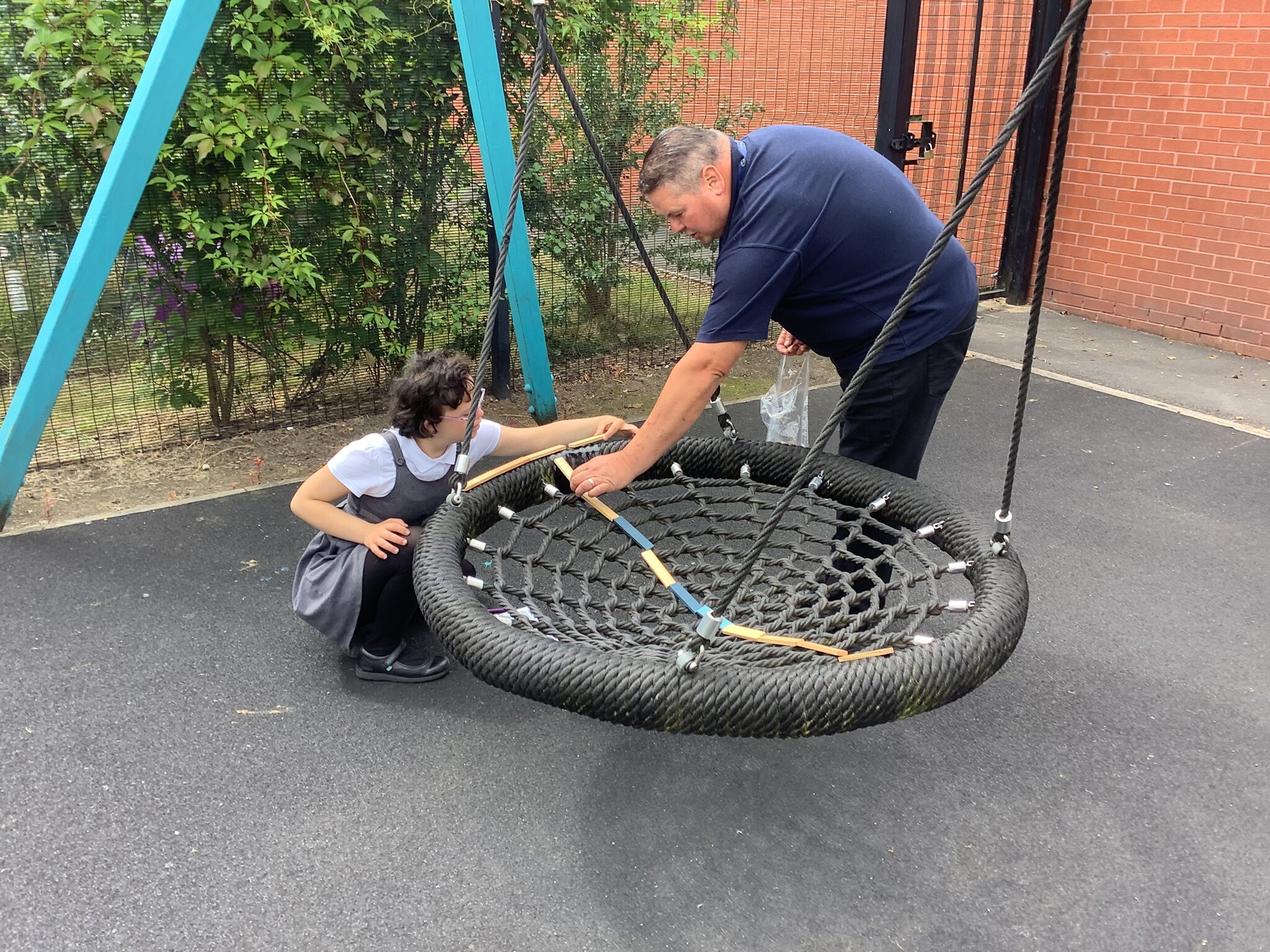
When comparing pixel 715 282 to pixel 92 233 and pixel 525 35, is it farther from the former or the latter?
pixel 525 35

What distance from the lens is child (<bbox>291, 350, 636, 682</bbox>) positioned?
2.22 meters

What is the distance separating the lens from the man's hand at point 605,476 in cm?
198

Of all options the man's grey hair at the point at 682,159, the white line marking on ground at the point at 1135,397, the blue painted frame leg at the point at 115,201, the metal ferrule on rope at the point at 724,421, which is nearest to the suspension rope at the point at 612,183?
the metal ferrule on rope at the point at 724,421

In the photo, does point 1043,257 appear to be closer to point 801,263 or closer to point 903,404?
point 801,263

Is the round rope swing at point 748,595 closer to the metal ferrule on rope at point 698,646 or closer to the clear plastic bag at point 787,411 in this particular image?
the metal ferrule on rope at point 698,646

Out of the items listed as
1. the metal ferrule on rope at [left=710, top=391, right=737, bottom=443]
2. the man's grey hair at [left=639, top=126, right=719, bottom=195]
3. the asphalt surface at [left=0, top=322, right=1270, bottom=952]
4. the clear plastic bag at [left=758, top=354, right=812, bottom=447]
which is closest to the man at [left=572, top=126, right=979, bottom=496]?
the man's grey hair at [left=639, top=126, right=719, bottom=195]

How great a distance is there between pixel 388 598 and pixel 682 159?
1224 millimetres

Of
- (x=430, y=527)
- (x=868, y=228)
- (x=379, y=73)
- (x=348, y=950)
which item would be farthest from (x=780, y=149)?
(x=379, y=73)

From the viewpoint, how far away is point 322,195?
147 inches

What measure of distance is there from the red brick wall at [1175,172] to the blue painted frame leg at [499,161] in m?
3.82

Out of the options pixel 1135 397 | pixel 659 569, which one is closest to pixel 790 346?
pixel 659 569

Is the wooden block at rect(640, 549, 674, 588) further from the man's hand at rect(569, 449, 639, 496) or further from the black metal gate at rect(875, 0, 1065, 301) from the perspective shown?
the black metal gate at rect(875, 0, 1065, 301)

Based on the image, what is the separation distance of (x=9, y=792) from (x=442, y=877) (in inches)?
38.5

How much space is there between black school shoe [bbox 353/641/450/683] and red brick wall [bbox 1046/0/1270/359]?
16.4ft
